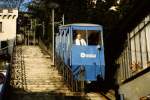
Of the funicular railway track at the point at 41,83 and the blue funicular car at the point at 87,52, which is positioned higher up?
the blue funicular car at the point at 87,52

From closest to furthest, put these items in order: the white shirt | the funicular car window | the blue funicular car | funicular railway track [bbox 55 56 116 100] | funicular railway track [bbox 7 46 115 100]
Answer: funicular railway track [bbox 7 46 115 100] → funicular railway track [bbox 55 56 116 100] → the blue funicular car → the white shirt → the funicular car window

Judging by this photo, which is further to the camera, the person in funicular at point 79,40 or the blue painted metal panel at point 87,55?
the person in funicular at point 79,40

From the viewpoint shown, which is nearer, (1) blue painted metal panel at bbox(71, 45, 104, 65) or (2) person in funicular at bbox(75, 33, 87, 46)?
(1) blue painted metal panel at bbox(71, 45, 104, 65)

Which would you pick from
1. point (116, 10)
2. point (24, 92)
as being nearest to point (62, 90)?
point (24, 92)

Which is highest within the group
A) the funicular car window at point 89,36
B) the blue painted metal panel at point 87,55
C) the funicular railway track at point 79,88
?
the funicular car window at point 89,36

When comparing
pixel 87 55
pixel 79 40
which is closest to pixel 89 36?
pixel 79 40

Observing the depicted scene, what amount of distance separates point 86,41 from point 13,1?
156 ft

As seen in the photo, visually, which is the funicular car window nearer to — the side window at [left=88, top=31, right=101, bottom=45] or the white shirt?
the side window at [left=88, top=31, right=101, bottom=45]

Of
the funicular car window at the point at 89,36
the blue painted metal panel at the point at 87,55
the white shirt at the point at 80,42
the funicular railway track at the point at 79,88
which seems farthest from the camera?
the funicular car window at the point at 89,36

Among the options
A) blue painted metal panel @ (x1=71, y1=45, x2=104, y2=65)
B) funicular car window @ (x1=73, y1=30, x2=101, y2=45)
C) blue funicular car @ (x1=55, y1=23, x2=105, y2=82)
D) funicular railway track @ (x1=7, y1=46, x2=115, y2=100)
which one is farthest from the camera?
funicular car window @ (x1=73, y1=30, x2=101, y2=45)

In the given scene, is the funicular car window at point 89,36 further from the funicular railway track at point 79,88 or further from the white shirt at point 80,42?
the funicular railway track at point 79,88

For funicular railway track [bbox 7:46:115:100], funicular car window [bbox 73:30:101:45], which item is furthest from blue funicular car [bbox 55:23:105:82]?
funicular railway track [bbox 7:46:115:100]

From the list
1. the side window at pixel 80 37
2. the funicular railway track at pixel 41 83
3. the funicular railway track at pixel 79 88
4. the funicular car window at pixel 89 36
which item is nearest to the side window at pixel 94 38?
the funicular car window at pixel 89 36

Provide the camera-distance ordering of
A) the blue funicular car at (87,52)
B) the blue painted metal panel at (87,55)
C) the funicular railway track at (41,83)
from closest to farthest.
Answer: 1. the funicular railway track at (41,83)
2. the blue funicular car at (87,52)
3. the blue painted metal panel at (87,55)
